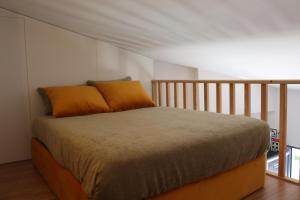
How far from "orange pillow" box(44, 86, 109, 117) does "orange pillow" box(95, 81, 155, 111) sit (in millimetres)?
91

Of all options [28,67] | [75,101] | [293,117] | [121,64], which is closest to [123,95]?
[75,101]

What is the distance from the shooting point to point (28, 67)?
280 centimetres

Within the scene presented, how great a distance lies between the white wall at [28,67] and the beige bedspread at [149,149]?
821mm

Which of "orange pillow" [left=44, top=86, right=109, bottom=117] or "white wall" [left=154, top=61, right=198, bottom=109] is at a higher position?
"white wall" [left=154, top=61, right=198, bottom=109]

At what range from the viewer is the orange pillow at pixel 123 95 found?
110 inches

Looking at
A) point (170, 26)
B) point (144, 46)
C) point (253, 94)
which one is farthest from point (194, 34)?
point (253, 94)

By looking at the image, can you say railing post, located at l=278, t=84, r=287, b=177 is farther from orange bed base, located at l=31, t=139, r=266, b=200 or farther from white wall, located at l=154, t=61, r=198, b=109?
white wall, located at l=154, t=61, r=198, b=109

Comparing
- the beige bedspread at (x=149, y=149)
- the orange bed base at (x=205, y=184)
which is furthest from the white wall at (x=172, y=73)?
the orange bed base at (x=205, y=184)

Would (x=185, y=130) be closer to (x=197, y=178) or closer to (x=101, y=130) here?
(x=197, y=178)

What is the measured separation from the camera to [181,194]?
4.80ft

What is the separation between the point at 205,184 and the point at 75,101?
1.58m

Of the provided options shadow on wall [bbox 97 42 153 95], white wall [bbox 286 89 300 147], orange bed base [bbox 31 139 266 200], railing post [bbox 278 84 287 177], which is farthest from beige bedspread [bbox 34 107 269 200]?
white wall [bbox 286 89 300 147]

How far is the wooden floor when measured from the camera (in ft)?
6.23

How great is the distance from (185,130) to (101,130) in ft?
Result: 1.94
